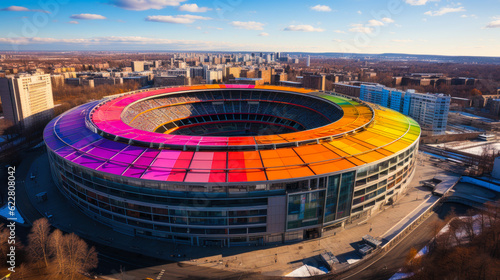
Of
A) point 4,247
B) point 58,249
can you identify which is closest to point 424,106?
point 58,249

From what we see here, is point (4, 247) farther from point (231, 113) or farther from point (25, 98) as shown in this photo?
point (25, 98)

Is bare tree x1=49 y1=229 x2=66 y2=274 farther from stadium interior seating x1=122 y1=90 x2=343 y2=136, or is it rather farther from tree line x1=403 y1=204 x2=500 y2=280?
stadium interior seating x1=122 y1=90 x2=343 y2=136

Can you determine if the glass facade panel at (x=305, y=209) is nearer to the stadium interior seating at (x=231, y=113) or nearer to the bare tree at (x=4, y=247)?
the bare tree at (x=4, y=247)

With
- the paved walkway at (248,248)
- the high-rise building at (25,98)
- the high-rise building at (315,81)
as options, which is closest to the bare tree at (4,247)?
the paved walkway at (248,248)

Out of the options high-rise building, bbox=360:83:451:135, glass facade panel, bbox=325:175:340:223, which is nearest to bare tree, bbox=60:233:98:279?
glass facade panel, bbox=325:175:340:223

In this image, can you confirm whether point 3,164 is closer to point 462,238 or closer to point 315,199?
point 315,199
